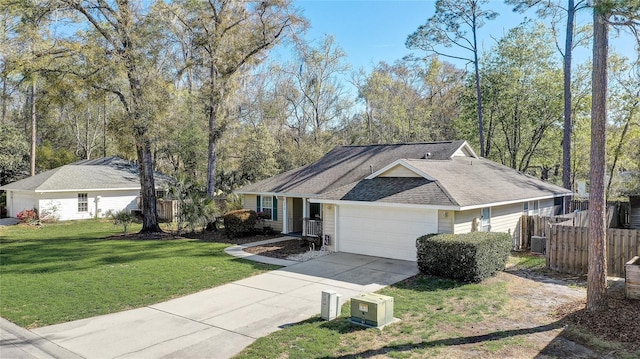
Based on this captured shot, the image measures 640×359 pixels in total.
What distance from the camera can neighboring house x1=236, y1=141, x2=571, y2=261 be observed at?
13.6m

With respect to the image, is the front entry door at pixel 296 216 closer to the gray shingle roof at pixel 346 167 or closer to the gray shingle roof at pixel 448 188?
the gray shingle roof at pixel 346 167

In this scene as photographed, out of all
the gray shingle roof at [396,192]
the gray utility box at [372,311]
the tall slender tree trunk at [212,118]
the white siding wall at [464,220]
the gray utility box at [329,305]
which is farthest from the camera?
the tall slender tree trunk at [212,118]

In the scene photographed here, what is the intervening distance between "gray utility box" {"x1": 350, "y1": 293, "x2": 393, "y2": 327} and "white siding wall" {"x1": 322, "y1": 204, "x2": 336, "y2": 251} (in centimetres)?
758

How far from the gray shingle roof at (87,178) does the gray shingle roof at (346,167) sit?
1270 centimetres

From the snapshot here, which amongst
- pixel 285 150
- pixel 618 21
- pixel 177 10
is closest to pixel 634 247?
pixel 618 21

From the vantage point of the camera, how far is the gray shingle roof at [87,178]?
26.8m

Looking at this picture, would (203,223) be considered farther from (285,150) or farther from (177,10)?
(285,150)

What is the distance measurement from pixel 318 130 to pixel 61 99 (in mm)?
21333

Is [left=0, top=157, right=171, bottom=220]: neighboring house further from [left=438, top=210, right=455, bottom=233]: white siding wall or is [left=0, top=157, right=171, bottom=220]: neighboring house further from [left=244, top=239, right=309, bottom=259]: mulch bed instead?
[left=438, top=210, right=455, bottom=233]: white siding wall

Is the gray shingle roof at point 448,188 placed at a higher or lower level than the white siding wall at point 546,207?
higher

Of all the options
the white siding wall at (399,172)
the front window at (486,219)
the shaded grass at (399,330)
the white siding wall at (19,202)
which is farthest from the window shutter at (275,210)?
the white siding wall at (19,202)

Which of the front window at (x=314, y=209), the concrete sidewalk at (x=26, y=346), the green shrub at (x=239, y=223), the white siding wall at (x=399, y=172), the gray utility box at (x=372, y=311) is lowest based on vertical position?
the concrete sidewalk at (x=26, y=346)

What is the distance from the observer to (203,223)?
20.4 meters

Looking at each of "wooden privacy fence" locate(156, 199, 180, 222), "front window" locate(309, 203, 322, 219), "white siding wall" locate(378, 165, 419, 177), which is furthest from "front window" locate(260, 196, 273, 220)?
"wooden privacy fence" locate(156, 199, 180, 222)
